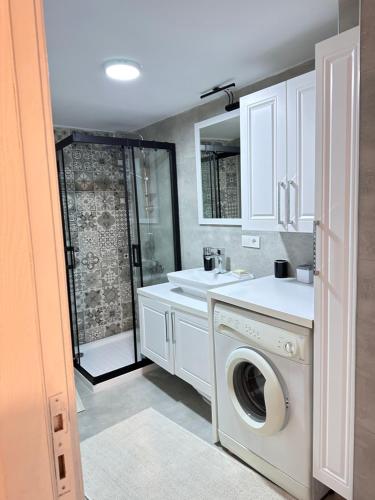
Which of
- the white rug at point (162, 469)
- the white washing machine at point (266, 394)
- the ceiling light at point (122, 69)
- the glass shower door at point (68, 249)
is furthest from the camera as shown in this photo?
the glass shower door at point (68, 249)

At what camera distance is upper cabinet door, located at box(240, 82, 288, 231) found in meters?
2.07

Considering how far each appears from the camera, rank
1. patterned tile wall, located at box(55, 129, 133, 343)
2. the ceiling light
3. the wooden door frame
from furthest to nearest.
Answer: patterned tile wall, located at box(55, 129, 133, 343) < the ceiling light < the wooden door frame

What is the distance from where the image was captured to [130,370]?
3.05 metres

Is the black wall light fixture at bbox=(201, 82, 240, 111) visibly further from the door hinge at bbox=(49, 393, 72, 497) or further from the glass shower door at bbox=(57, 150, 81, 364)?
the door hinge at bbox=(49, 393, 72, 497)

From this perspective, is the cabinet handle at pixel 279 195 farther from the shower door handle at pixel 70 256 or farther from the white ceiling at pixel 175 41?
the shower door handle at pixel 70 256

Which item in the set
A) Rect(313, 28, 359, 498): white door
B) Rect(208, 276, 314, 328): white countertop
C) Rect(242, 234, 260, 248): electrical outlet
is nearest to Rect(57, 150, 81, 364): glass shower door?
Rect(242, 234, 260, 248): electrical outlet

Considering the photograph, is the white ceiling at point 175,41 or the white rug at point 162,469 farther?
the white rug at point 162,469

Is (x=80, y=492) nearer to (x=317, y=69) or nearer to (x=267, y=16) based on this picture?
(x=317, y=69)

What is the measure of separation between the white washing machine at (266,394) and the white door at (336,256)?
0.08 metres

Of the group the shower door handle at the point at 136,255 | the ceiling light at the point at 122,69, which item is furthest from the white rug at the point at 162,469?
the ceiling light at the point at 122,69

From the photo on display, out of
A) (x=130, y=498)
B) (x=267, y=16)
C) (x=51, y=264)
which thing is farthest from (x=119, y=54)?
(x=130, y=498)

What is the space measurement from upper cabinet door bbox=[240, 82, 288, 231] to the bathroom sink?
1.44ft

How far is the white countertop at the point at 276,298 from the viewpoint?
1.62 meters

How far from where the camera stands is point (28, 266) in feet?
1.55
